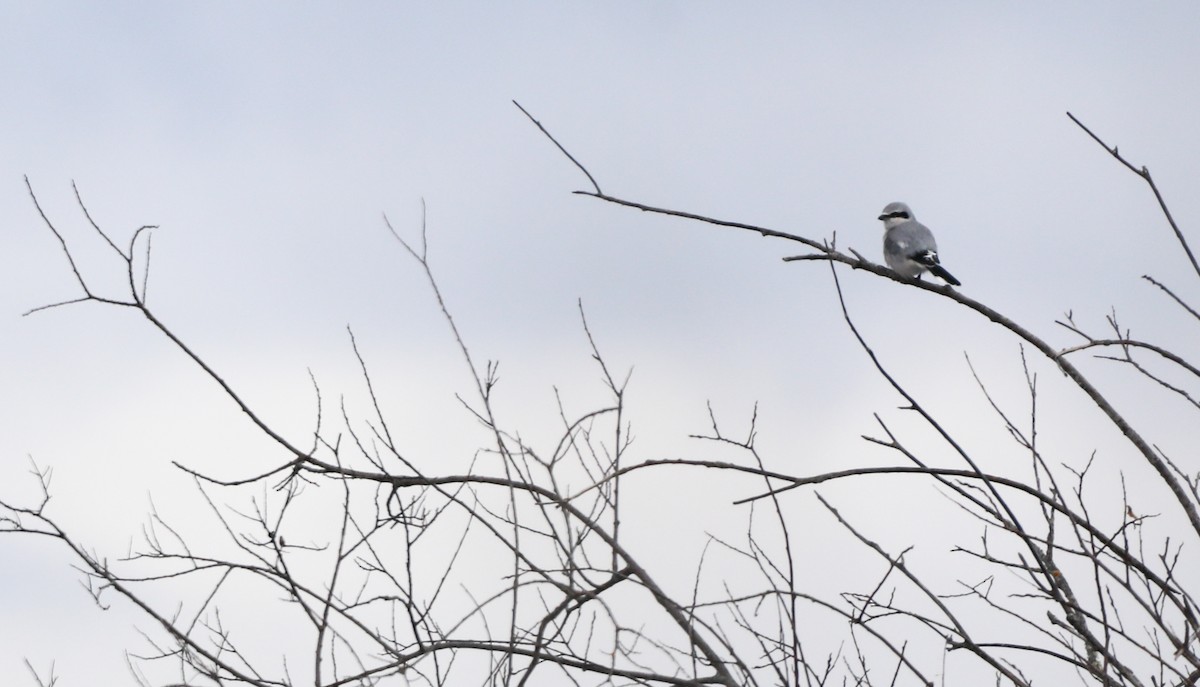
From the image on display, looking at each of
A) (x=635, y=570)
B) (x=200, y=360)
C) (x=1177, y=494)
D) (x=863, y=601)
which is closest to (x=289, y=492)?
(x=200, y=360)

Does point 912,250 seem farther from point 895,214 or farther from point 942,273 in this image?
point 895,214

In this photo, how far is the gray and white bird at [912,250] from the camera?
962 centimetres

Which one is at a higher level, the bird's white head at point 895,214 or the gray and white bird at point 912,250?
the bird's white head at point 895,214

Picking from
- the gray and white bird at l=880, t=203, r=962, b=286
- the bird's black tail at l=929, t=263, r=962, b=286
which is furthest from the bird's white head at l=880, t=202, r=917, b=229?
the bird's black tail at l=929, t=263, r=962, b=286

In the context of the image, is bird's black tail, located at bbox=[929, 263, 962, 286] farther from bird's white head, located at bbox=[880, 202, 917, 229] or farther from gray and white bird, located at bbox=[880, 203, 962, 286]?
bird's white head, located at bbox=[880, 202, 917, 229]

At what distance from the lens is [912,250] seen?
386 inches

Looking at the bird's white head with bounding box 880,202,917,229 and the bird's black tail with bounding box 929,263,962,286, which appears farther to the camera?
the bird's white head with bounding box 880,202,917,229

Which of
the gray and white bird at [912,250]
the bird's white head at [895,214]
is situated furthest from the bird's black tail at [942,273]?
the bird's white head at [895,214]

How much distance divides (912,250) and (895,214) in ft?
5.21

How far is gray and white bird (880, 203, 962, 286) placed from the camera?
962 cm

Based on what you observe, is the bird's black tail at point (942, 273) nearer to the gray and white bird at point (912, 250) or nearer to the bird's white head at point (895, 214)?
the gray and white bird at point (912, 250)

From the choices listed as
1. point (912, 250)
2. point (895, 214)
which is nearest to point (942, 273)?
point (912, 250)

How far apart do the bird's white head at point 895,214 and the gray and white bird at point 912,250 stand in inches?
15.7

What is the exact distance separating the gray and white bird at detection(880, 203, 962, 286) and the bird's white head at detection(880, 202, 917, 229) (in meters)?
0.40
